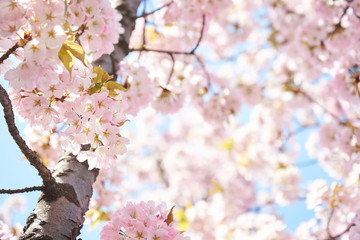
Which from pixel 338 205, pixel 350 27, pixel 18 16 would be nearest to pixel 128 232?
pixel 18 16

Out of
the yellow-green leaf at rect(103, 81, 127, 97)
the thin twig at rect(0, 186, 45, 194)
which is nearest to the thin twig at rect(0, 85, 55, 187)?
the thin twig at rect(0, 186, 45, 194)

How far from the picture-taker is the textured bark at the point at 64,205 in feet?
4.05

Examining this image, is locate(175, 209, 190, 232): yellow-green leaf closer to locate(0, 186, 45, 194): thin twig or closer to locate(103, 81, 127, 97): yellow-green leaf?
locate(0, 186, 45, 194): thin twig

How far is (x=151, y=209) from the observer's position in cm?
139

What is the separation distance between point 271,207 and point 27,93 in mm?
5809

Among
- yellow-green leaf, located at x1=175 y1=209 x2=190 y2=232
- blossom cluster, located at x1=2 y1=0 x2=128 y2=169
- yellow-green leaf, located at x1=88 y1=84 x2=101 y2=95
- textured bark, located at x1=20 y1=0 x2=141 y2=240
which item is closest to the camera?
blossom cluster, located at x1=2 y1=0 x2=128 y2=169

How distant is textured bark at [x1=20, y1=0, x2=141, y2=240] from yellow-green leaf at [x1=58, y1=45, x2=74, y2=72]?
521mm

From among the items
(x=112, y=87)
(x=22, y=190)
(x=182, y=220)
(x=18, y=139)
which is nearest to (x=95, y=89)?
(x=112, y=87)

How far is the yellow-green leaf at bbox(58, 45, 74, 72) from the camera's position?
1044mm

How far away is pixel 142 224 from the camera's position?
129 cm

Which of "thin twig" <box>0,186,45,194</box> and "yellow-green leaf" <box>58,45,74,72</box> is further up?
"yellow-green leaf" <box>58,45,74,72</box>

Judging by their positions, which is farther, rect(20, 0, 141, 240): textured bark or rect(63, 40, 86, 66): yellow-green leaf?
rect(20, 0, 141, 240): textured bark

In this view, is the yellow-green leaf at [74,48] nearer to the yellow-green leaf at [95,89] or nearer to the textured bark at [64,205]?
the yellow-green leaf at [95,89]

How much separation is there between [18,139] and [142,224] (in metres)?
0.53
